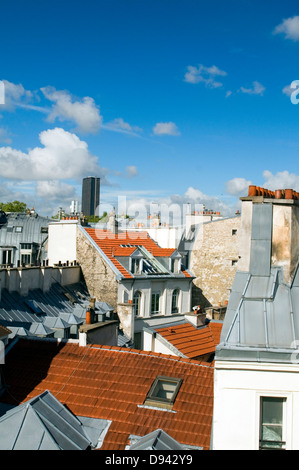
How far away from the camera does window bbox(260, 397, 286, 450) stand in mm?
6777

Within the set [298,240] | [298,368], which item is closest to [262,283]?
[298,240]

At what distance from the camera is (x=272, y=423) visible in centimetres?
685

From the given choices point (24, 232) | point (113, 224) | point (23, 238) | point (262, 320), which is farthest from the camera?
point (24, 232)

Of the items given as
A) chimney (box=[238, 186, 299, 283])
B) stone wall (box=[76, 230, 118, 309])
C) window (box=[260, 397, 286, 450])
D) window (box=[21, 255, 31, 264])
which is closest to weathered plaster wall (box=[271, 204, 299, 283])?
chimney (box=[238, 186, 299, 283])

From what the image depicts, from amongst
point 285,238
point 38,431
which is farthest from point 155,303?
point 285,238

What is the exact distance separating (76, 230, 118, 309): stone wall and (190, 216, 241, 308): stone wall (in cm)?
914

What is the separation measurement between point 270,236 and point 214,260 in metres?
26.3

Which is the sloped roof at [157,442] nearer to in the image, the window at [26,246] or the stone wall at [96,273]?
the stone wall at [96,273]

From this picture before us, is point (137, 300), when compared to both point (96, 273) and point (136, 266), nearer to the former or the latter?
point (136, 266)

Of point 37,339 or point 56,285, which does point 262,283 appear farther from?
point 56,285

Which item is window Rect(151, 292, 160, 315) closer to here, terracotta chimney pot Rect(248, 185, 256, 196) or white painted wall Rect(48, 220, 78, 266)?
white painted wall Rect(48, 220, 78, 266)

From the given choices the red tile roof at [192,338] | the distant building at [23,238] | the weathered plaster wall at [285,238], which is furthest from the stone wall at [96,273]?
the weathered plaster wall at [285,238]
